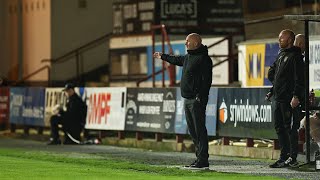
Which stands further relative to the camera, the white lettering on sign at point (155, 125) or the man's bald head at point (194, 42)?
the white lettering on sign at point (155, 125)

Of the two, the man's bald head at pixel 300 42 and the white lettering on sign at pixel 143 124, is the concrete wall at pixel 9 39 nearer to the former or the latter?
the white lettering on sign at pixel 143 124

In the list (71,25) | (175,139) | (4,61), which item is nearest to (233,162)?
(175,139)

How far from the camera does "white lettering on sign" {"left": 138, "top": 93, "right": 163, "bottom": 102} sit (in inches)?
1072

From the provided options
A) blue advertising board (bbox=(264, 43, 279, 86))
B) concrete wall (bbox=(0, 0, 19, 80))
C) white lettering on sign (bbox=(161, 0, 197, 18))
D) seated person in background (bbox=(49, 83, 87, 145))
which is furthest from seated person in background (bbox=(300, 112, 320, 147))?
concrete wall (bbox=(0, 0, 19, 80))

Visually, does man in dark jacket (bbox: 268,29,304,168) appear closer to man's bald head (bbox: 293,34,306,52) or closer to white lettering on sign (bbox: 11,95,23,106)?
man's bald head (bbox: 293,34,306,52)

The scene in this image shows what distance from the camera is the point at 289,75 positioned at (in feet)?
63.6

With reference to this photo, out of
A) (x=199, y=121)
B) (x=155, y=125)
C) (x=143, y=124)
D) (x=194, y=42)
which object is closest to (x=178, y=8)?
(x=143, y=124)

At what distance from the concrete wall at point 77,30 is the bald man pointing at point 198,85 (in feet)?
75.7

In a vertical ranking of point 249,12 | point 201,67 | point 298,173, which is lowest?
point 298,173

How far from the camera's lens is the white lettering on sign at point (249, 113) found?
2270cm

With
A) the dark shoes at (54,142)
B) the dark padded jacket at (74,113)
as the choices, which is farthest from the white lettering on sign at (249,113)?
the dark shoes at (54,142)

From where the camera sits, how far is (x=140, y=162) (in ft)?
70.5

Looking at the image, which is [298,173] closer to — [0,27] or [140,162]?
[140,162]

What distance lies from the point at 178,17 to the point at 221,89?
12.4m
